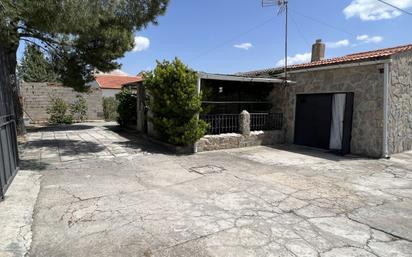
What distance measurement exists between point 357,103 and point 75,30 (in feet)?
29.8

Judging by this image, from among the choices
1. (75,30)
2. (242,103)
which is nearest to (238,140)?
(242,103)

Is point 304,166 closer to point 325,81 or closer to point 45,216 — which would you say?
point 325,81

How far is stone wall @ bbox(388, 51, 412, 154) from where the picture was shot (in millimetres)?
9320

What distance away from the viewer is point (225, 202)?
494cm

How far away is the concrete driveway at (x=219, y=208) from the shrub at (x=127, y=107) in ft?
22.4

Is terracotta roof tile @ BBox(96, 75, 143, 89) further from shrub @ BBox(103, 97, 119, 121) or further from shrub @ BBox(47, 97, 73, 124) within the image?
shrub @ BBox(47, 97, 73, 124)

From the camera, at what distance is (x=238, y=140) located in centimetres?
1075

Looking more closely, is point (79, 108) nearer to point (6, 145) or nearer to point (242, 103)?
point (242, 103)

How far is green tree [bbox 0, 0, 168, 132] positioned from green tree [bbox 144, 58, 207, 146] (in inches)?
71.3

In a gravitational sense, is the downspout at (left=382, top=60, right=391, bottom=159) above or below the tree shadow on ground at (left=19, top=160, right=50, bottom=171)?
above

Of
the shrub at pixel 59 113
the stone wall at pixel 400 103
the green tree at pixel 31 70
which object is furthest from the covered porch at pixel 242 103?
the green tree at pixel 31 70

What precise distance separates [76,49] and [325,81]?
9811 mm

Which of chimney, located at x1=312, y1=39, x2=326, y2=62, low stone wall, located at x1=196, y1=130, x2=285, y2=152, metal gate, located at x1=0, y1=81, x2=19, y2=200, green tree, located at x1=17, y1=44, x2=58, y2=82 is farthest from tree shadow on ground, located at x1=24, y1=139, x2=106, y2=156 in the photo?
green tree, located at x1=17, y1=44, x2=58, y2=82

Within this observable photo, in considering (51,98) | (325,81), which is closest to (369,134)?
→ (325,81)
